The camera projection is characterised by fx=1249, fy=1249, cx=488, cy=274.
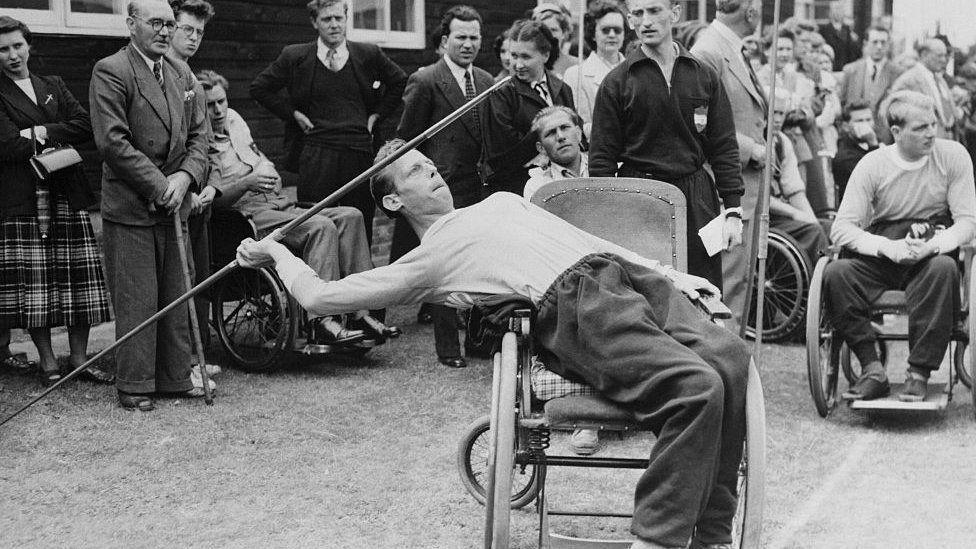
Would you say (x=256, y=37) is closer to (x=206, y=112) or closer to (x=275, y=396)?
(x=206, y=112)

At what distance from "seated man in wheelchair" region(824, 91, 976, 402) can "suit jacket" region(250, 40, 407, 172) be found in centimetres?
305

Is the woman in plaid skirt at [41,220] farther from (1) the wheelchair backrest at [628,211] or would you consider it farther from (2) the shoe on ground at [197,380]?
(1) the wheelchair backrest at [628,211]

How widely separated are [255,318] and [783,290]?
311 centimetres

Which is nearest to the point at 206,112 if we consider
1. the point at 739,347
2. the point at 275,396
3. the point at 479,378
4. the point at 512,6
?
the point at 275,396

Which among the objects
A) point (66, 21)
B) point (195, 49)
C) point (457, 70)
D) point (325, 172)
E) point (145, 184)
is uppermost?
point (66, 21)

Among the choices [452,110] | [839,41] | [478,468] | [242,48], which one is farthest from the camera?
[839,41]

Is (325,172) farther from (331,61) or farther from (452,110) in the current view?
(452,110)

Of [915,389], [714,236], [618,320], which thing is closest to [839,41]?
[915,389]

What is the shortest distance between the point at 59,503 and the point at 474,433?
1.52 m

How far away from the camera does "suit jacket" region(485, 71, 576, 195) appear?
21.9ft

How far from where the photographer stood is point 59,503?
14.8 feet

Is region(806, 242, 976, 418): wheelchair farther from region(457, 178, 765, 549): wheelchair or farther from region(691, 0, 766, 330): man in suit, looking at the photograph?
region(457, 178, 765, 549): wheelchair

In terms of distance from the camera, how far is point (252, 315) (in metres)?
6.49

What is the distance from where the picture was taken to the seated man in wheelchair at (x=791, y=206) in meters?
7.56
